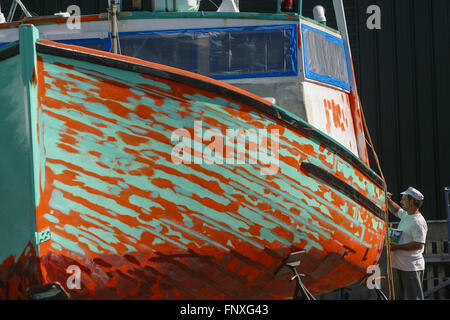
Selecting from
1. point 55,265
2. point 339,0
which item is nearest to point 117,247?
point 55,265

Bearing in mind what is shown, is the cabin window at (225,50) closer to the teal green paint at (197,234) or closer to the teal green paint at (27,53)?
the teal green paint at (27,53)

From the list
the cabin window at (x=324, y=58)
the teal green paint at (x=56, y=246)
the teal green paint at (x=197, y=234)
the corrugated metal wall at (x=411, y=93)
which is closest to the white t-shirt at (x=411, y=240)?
the cabin window at (x=324, y=58)

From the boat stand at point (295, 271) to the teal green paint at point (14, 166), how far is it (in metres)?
2.03

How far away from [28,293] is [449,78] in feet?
27.3

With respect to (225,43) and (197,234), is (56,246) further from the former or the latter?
(225,43)

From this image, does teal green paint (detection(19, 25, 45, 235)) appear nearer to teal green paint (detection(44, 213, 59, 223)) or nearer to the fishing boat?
the fishing boat

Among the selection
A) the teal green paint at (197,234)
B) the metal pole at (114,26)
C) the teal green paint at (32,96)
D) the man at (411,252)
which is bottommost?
the man at (411,252)

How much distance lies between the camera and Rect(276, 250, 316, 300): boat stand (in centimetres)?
520

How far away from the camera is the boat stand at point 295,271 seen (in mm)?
5199

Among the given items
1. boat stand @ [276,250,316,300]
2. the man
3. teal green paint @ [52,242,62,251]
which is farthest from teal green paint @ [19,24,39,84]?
the man

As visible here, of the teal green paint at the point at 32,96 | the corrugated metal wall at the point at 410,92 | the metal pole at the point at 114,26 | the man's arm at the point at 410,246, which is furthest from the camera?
the corrugated metal wall at the point at 410,92

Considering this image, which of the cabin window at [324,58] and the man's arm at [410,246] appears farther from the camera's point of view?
the man's arm at [410,246]

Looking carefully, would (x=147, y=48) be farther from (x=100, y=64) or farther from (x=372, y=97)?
(x=372, y=97)

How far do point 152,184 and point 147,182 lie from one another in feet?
0.14
